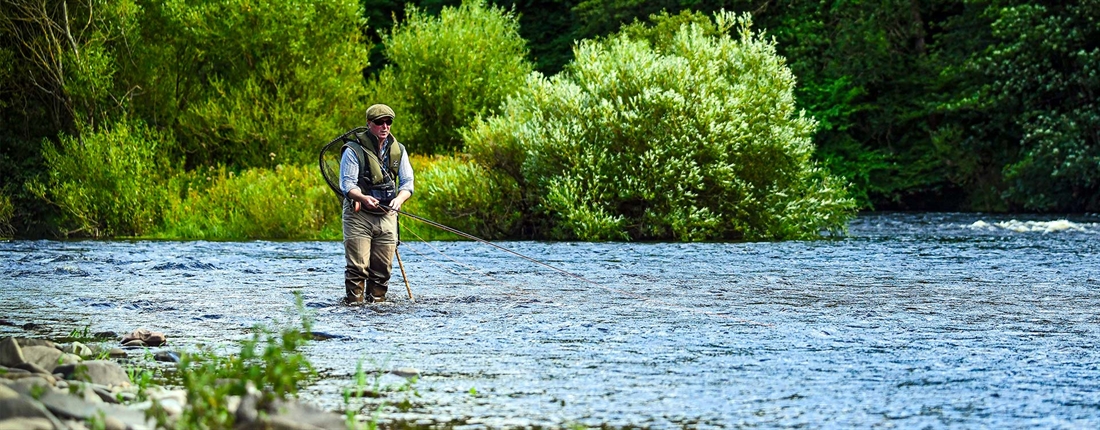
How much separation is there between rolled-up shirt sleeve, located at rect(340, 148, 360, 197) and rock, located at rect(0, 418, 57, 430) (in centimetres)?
741

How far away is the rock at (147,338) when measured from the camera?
10102 mm

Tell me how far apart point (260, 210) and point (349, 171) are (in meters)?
16.1

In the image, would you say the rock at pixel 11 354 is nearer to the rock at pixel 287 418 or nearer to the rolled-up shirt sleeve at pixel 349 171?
the rock at pixel 287 418

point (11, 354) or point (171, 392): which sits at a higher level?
point (11, 354)

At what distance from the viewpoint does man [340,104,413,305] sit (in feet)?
42.9

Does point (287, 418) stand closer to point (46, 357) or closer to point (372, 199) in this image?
point (46, 357)

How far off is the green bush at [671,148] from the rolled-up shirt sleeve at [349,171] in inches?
507

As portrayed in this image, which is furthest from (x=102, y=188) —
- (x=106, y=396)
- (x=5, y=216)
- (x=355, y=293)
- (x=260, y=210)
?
(x=106, y=396)

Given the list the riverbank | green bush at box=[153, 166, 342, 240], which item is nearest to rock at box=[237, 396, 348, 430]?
the riverbank

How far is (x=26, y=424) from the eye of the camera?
558cm

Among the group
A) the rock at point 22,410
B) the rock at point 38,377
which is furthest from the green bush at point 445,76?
the rock at point 22,410

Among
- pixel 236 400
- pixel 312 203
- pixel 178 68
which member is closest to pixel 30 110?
pixel 178 68

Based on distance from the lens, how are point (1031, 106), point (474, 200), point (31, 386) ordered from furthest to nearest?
point (1031, 106) < point (474, 200) < point (31, 386)

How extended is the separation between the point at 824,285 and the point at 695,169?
380 inches
